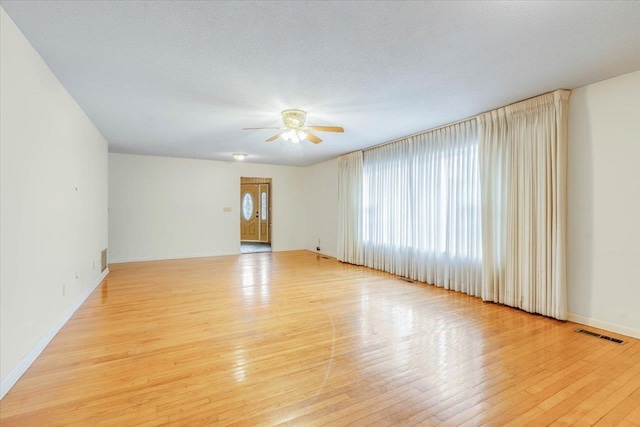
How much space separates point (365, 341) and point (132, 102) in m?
3.81

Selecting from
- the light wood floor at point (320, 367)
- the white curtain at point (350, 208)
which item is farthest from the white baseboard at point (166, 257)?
the light wood floor at point (320, 367)

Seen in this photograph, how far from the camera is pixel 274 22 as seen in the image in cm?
204

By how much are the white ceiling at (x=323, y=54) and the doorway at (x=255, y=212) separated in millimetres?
6553

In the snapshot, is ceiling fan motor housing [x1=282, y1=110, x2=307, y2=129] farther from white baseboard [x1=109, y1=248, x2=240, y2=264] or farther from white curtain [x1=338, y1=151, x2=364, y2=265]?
white baseboard [x1=109, y1=248, x2=240, y2=264]

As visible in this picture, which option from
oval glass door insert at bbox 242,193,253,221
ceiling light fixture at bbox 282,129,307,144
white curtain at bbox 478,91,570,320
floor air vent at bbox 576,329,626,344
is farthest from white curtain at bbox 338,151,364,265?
oval glass door insert at bbox 242,193,253,221

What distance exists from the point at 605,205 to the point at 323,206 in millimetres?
5982

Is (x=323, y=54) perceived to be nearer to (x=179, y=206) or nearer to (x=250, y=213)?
(x=179, y=206)

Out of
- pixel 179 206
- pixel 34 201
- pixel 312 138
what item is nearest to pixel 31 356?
pixel 34 201

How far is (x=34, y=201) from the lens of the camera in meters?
2.43

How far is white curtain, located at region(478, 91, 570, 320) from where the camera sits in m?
3.23

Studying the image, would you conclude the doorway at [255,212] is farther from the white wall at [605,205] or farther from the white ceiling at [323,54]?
the white wall at [605,205]

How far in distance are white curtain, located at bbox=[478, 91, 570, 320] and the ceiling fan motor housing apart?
244 centimetres

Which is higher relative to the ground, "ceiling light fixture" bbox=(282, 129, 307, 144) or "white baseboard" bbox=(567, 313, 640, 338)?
"ceiling light fixture" bbox=(282, 129, 307, 144)

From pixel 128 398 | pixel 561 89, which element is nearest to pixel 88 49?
pixel 128 398
